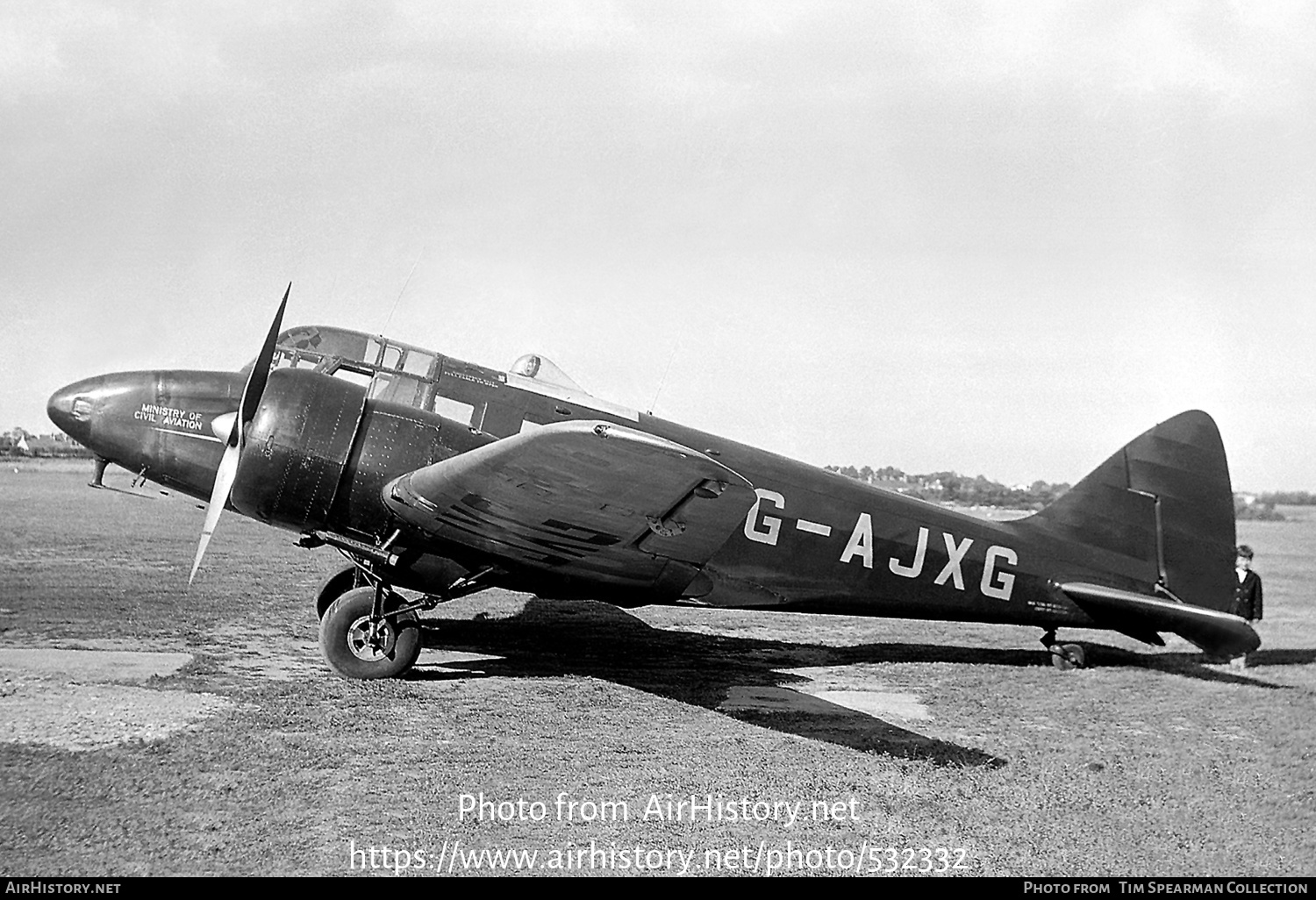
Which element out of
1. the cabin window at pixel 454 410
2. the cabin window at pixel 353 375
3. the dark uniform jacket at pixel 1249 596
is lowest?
the cabin window at pixel 454 410

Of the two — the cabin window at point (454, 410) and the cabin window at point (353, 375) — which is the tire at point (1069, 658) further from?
the cabin window at point (353, 375)

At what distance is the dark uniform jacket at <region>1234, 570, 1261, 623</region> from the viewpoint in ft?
34.2

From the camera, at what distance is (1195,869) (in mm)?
4145

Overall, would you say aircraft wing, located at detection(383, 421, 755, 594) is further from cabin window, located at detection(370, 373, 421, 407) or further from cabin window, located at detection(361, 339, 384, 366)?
cabin window, located at detection(361, 339, 384, 366)

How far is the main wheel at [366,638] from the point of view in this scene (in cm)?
732

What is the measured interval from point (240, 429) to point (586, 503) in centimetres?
292

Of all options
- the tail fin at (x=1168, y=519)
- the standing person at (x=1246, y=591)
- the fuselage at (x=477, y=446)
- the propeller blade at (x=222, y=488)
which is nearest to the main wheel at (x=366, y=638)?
the fuselage at (x=477, y=446)

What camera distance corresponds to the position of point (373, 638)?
24.4 feet

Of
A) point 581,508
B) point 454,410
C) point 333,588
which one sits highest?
point 454,410

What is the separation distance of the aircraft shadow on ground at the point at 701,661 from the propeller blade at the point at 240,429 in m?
2.14

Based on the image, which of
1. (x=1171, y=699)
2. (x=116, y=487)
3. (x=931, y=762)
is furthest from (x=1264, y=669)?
(x=116, y=487)

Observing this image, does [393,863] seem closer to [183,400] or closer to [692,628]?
[183,400]

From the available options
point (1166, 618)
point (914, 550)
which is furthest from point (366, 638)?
point (1166, 618)

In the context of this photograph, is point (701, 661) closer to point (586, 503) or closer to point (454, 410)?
point (454, 410)
